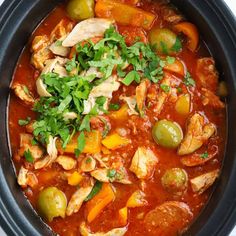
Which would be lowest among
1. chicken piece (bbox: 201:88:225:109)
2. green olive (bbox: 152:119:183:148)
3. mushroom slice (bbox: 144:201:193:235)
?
mushroom slice (bbox: 144:201:193:235)

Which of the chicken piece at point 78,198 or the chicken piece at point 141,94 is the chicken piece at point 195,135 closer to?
the chicken piece at point 141,94

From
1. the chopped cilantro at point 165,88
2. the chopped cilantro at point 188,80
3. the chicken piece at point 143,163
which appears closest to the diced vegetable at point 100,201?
the chicken piece at point 143,163

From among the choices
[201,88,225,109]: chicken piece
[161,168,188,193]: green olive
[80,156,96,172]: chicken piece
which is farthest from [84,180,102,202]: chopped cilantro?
[201,88,225,109]: chicken piece

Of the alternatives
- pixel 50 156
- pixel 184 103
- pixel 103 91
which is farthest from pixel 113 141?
pixel 184 103

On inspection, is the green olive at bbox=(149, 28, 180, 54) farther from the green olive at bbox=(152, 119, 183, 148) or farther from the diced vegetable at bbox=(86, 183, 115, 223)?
the diced vegetable at bbox=(86, 183, 115, 223)

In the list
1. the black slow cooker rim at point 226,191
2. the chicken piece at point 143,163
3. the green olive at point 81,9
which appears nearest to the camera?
the black slow cooker rim at point 226,191

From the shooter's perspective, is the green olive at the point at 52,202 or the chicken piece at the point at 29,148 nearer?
the green olive at the point at 52,202

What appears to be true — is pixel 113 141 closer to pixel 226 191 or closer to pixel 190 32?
pixel 226 191
